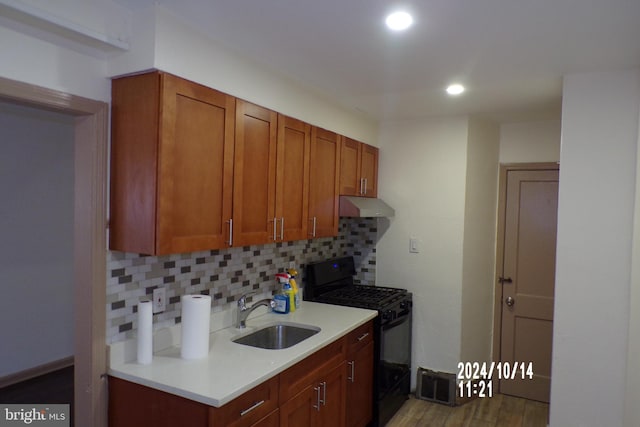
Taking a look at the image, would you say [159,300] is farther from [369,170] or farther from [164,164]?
[369,170]

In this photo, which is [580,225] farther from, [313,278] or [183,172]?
[183,172]

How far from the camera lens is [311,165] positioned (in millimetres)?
2957

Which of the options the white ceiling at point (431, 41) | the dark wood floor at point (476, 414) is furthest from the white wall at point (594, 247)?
the dark wood floor at point (476, 414)

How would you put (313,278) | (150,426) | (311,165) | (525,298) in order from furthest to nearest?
1. (525,298)
2. (313,278)
3. (311,165)
4. (150,426)

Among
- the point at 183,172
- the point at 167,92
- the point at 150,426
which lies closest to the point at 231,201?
the point at 183,172

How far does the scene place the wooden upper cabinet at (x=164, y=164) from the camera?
1.89m

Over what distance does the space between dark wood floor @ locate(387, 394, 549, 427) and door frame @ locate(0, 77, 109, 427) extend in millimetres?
2185

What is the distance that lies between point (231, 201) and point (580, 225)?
196 cm

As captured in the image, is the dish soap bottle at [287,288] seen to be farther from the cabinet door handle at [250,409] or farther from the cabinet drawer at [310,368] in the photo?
the cabinet door handle at [250,409]

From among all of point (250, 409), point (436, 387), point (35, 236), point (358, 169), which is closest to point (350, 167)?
point (358, 169)

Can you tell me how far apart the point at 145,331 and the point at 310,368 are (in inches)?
35.4

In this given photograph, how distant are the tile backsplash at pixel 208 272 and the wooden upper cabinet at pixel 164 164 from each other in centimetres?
21

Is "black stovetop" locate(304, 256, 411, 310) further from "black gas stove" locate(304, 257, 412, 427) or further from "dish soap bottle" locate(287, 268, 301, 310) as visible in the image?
"dish soap bottle" locate(287, 268, 301, 310)

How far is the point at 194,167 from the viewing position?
2.05 meters
